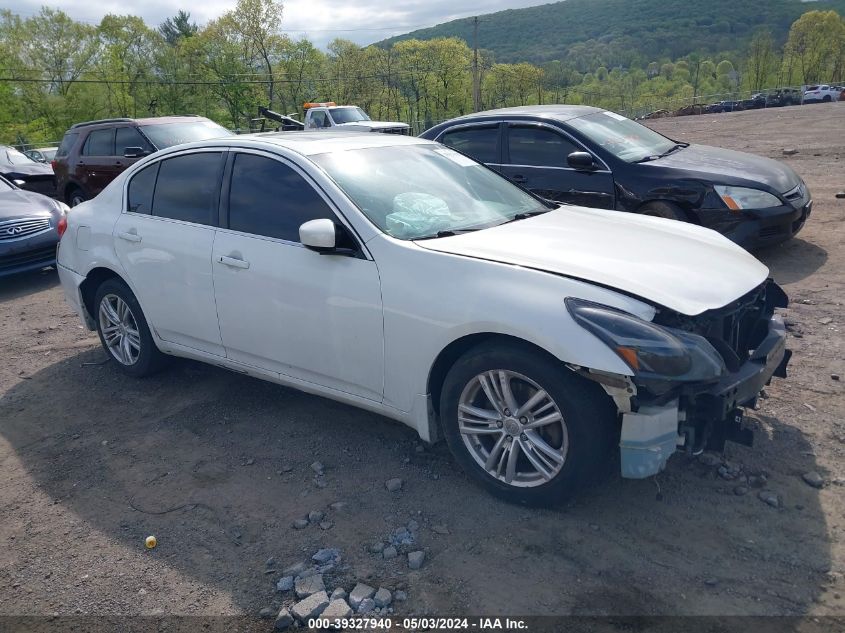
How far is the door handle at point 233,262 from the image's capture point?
162 inches

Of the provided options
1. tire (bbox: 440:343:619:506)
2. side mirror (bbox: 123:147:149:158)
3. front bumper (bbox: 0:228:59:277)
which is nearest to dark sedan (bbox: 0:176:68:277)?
front bumper (bbox: 0:228:59:277)

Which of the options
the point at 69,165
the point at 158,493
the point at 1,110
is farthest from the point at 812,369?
the point at 1,110

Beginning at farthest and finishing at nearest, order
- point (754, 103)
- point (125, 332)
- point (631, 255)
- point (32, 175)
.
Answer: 1. point (754, 103)
2. point (32, 175)
3. point (125, 332)
4. point (631, 255)

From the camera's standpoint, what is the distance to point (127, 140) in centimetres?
1152

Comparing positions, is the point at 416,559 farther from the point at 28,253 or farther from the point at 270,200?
the point at 28,253

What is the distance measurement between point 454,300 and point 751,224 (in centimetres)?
461

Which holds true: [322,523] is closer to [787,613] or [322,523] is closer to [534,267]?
[534,267]

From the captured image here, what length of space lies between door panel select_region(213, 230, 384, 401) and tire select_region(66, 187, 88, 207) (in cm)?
929

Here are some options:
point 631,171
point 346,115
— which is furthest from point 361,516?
point 346,115

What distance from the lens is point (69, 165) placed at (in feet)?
40.2

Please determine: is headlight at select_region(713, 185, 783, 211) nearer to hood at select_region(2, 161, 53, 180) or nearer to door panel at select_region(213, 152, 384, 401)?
door panel at select_region(213, 152, 384, 401)

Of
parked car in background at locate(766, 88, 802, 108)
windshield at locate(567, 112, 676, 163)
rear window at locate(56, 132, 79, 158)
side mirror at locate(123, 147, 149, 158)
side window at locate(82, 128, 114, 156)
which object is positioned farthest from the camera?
parked car in background at locate(766, 88, 802, 108)

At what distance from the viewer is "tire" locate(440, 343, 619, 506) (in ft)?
9.98

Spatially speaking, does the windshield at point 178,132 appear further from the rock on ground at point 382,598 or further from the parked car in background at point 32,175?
the rock on ground at point 382,598
